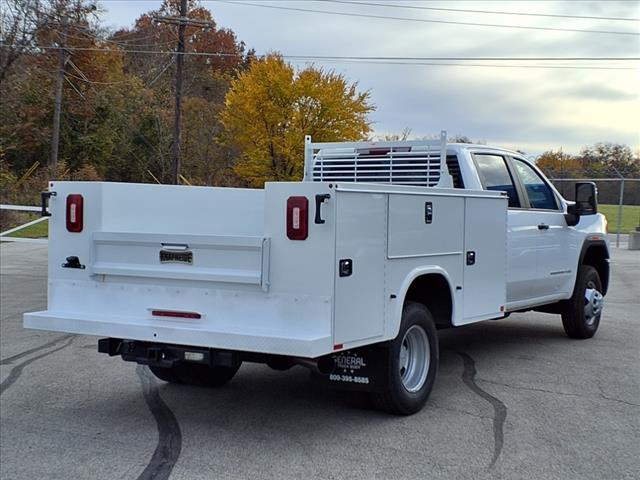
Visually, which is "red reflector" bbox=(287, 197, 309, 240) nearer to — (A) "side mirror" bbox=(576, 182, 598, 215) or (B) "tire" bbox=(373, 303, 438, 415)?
(B) "tire" bbox=(373, 303, 438, 415)

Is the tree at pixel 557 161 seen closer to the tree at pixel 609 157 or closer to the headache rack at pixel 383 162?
the tree at pixel 609 157

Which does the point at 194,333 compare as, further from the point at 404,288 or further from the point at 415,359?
the point at 415,359

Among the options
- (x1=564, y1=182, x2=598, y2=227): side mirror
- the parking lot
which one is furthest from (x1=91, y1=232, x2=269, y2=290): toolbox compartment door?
(x1=564, y1=182, x2=598, y2=227): side mirror

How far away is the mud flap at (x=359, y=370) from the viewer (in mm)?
5738

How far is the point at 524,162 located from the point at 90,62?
3717cm

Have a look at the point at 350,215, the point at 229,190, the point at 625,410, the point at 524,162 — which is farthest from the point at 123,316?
the point at 524,162

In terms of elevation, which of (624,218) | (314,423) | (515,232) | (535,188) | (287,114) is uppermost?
(287,114)

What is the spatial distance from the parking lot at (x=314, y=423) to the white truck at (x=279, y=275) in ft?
1.21

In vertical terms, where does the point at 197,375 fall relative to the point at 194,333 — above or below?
below

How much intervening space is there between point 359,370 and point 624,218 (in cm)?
4260

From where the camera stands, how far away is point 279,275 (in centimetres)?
525

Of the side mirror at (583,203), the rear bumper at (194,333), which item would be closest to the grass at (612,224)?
the side mirror at (583,203)

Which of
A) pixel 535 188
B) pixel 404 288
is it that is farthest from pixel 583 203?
pixel 404 288

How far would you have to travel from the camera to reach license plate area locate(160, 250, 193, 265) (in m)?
5.58
